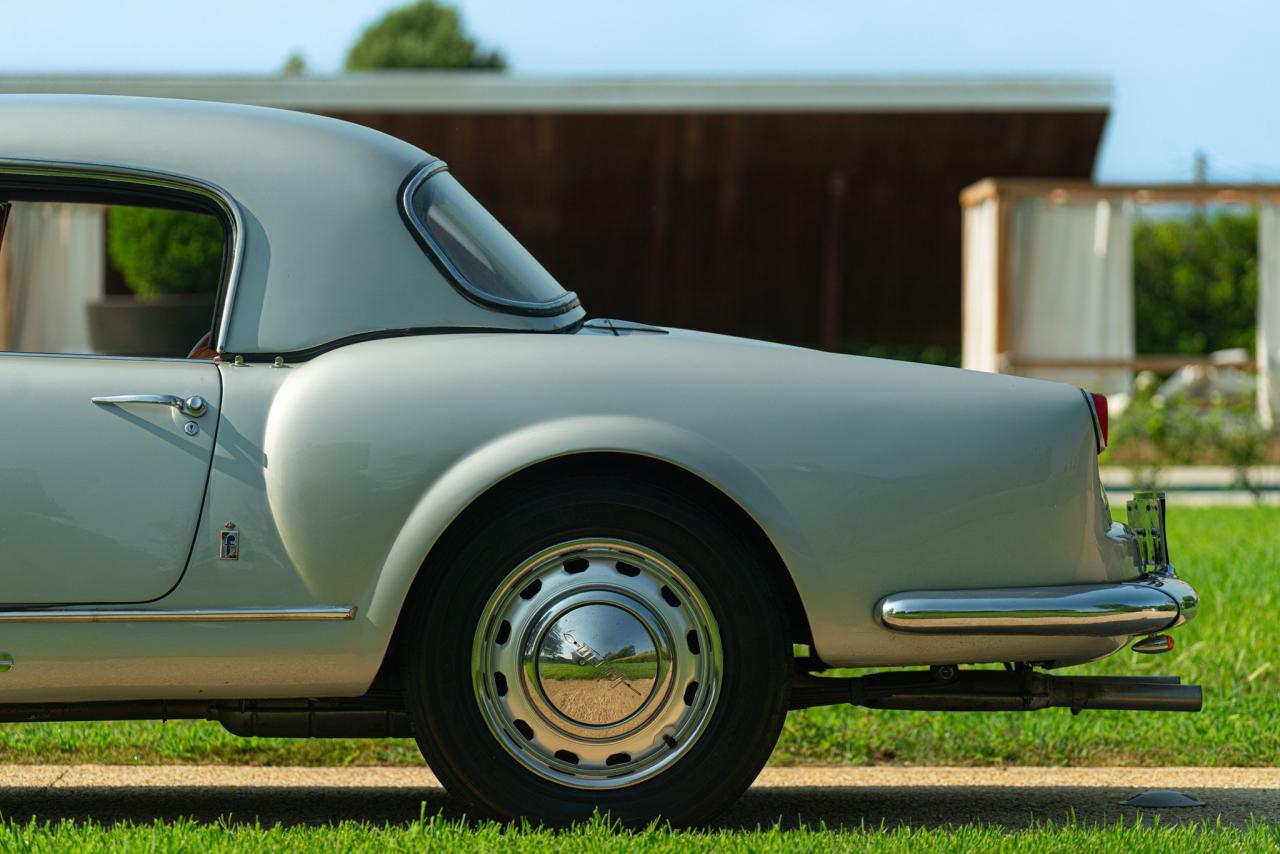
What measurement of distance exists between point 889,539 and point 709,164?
52.2 ft

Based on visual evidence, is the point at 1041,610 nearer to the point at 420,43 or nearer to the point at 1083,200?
the point at 1083,200

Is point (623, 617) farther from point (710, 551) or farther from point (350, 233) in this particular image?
point (350, 233)

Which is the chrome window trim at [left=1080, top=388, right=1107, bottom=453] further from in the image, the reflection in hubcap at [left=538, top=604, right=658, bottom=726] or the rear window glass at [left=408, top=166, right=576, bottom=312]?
the rear window glass at [left=408, top=166, right=576, bottom=312]

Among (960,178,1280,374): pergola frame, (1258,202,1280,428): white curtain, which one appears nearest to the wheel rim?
→ (960,178,1280,374): pergola frame

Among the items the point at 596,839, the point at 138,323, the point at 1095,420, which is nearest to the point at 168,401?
the point at 596,839

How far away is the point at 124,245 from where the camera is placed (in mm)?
18375

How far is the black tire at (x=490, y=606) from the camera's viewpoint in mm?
3254

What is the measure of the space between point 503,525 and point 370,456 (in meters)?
0.30

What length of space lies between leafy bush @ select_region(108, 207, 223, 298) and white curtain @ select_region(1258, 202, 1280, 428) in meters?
11.0

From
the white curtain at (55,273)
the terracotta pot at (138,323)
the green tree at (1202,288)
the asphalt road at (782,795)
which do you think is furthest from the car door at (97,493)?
the green tree at (1202,288)

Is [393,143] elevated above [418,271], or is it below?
above

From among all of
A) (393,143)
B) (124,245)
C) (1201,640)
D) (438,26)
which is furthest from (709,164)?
(438,26)

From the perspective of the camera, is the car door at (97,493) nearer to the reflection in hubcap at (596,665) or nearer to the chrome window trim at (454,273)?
the chrome window trim at (454,273)

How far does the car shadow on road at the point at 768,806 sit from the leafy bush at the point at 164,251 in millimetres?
14781
